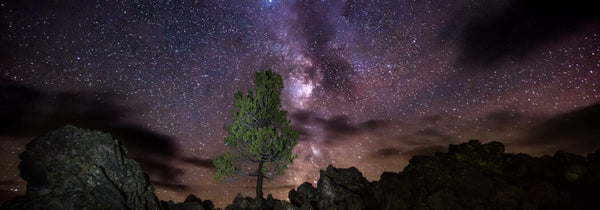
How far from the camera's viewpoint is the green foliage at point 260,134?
72.4 feet

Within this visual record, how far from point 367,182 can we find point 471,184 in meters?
8.28

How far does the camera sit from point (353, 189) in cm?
2298

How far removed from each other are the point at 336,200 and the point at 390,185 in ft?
16.7

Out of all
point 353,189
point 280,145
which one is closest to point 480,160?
point 353,189

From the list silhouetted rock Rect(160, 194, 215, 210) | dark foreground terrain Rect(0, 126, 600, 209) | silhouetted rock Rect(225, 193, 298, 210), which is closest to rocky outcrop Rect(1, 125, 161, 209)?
dark foreground terrain Rect(0, 126, 600, 209)

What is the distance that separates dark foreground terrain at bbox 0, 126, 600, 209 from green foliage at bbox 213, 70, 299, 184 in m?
2.85

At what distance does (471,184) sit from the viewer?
21141 mm

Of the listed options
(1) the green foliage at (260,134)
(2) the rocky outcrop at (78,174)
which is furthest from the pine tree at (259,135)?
(2) the rocky outcrop at (78,174)

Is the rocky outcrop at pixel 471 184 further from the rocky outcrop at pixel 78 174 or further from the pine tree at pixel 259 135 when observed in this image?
the rocky outcrop at pixel 78 174

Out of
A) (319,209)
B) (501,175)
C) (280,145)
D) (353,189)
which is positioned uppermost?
(280,145)

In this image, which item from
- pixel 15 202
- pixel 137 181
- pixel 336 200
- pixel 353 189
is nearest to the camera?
pixel 15 202

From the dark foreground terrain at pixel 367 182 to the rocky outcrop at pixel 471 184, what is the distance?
0.06m

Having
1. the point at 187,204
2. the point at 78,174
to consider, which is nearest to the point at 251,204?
the point at 187,204

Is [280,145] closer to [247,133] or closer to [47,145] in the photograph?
[247,133]
